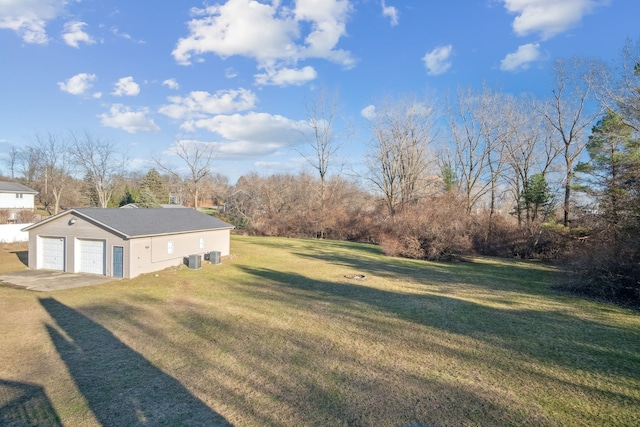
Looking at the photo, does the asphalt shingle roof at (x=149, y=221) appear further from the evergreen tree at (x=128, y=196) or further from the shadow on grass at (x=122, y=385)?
the evergreen tree at (x=128, y=196)

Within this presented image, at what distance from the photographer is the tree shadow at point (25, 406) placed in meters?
4.65

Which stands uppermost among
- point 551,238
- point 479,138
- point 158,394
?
point 479,138

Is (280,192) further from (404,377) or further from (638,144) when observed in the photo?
(404,377)

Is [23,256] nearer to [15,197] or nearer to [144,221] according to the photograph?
[144,221]

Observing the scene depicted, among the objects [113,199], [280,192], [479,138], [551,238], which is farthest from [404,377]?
[113,199]

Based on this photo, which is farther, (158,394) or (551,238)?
(551,238)

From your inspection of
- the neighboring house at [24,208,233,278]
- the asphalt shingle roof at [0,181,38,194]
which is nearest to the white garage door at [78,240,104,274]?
the neighboring house at [24,208,233,278]

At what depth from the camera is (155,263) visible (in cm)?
1563

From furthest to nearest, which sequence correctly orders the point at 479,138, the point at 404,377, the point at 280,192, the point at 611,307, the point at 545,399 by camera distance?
the point at 280,192
the point at 479,138
the point at 611,307
the point at 404,377
the point at 545,399

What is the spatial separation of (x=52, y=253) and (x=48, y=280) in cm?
280

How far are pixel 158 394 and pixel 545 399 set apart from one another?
6181mm

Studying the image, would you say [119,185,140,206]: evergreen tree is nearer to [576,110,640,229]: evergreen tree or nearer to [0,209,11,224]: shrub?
[0,209,11,224]: shrub

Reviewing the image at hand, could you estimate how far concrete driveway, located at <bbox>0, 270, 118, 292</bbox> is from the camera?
12.5 meters

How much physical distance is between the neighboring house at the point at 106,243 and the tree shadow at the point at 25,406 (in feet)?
30.2
